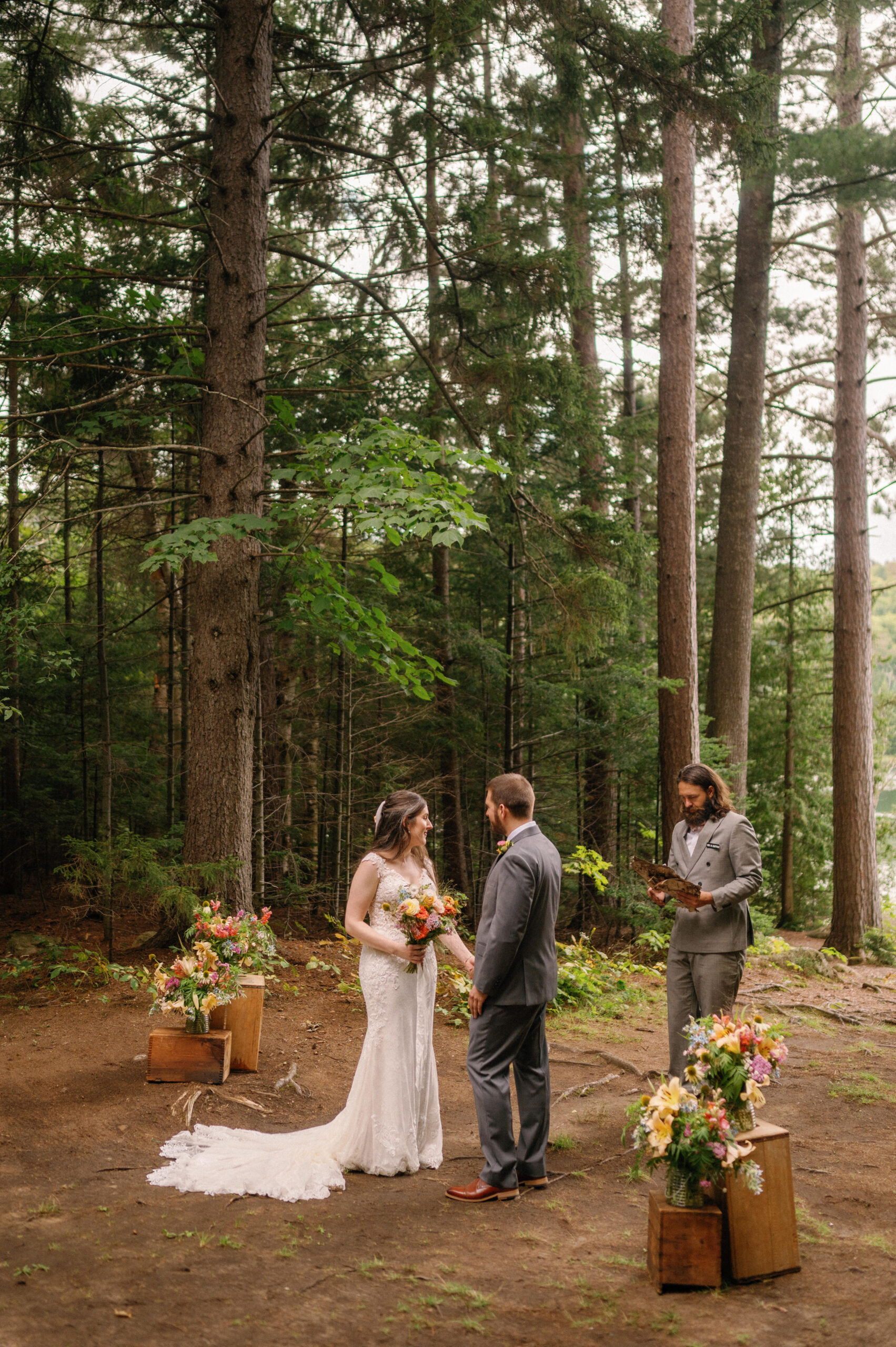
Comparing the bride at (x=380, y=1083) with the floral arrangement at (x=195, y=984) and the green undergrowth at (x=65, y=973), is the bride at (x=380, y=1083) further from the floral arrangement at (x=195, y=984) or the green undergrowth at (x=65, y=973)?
the green undergrowth at (x=65, y=973)

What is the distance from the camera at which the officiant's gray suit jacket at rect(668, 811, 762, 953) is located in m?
5.02

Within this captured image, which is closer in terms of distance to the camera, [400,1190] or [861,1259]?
[861,1259]

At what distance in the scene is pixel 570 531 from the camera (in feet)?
32.4

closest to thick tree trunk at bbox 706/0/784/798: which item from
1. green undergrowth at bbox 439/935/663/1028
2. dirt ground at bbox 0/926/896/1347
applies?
green undergrowth at bbox 439/935/663/1028

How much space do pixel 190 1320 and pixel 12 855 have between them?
12106 mm

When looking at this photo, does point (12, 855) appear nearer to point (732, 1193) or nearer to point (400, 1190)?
point (400, 1190)

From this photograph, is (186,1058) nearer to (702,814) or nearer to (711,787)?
(702,814)

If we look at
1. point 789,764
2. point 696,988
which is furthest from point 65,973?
point 789,764

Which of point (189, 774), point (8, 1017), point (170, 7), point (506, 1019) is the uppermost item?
point (170, 7)

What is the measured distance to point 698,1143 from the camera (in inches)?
138

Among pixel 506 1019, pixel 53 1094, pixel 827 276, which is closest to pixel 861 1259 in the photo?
pixel 506 1019

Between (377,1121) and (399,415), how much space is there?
8.93 metres

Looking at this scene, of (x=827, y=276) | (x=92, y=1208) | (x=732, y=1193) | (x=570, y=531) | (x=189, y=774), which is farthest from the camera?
(x=827, y=276)

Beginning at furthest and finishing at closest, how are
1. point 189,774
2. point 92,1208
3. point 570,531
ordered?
point 570,531 < point 189,774 < point 92,1208
